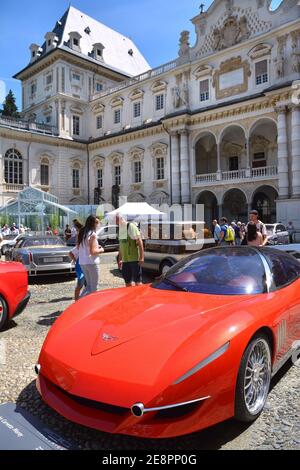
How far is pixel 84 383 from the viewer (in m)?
2.52

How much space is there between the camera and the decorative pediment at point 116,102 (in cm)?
3817

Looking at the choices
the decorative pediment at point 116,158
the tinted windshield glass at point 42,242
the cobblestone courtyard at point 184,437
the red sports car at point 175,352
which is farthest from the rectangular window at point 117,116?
the red sports car at point 175,352

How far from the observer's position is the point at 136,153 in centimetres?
3672

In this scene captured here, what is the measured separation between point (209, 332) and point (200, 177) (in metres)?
29.0

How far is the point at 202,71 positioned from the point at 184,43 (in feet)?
12.1

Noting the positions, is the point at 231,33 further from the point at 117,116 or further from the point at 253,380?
the point at 253,380

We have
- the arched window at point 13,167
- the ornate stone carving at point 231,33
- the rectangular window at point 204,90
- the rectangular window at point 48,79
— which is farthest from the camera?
the rectangular window at point 48,79

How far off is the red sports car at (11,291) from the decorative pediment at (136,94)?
3378cm

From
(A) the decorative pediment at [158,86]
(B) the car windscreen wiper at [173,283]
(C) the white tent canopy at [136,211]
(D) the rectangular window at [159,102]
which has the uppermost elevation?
(A) the decorative pediment at [158,86]

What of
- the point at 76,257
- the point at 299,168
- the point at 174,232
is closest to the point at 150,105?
the point at 299,168

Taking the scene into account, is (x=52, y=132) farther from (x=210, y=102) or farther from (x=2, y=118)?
(x=210, y=102)

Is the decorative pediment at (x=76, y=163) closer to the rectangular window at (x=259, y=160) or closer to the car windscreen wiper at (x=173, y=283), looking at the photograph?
the rectangular window at (x=259, y=160)

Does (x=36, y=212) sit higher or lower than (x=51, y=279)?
higher


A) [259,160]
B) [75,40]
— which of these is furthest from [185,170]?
[75,40]
